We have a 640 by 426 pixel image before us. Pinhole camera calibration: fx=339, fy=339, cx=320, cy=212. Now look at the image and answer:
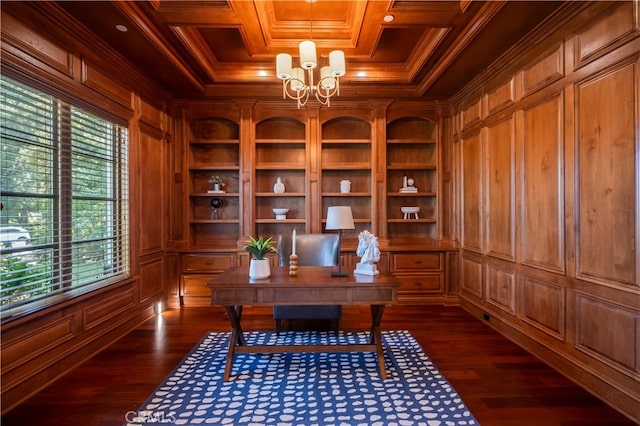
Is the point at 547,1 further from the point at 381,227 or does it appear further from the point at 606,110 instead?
the point at 381,227

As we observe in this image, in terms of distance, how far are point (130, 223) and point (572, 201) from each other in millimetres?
4002

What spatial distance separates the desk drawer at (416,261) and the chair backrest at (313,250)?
1.29 meters

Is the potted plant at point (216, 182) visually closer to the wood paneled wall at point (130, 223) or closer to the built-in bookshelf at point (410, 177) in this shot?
the wood paneled wall at point (130, 223)

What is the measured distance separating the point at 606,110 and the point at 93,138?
400 centimetres

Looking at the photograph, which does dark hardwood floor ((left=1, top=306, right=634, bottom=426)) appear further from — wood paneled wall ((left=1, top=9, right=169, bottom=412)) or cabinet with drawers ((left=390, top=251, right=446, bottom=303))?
cabinet with drawers ((left=390, top=251, right=446, bottom=303))

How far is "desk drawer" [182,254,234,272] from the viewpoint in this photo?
4402mm

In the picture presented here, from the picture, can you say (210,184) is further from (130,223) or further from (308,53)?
(308,53)

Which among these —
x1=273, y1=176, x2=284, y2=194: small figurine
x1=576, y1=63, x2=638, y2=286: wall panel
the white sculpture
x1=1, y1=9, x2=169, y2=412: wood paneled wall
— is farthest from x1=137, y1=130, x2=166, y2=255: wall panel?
x1=576, y1=63, x2=638, y2=286: wall panel

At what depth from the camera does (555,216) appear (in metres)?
2.68

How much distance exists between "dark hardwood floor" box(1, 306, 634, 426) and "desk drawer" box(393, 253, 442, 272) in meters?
0.78

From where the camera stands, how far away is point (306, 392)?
231cm

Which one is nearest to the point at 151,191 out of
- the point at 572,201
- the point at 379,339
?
the point at 379,339

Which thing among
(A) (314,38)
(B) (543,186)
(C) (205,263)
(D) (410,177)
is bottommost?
(C) (205,263)

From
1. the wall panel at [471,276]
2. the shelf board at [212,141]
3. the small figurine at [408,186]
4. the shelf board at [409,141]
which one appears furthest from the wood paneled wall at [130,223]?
the wall panel at [471,276]
